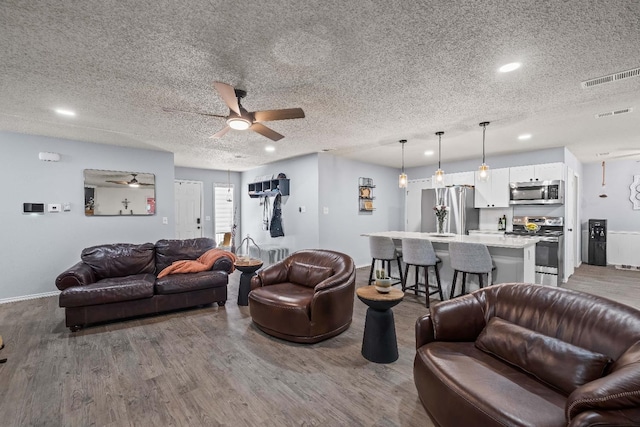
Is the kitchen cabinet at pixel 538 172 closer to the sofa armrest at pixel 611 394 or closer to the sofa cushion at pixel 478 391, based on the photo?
the sofa cushion at pixel 478 391

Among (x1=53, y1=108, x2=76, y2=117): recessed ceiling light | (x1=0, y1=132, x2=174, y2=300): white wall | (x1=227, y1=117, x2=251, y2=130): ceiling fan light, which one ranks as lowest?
(x1=0, y1=132, x2=174, y2=300): white wall

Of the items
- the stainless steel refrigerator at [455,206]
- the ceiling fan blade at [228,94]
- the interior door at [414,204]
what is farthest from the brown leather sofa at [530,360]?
the interior door at [414,204]

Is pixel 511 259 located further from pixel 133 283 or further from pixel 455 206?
pixel 133 283

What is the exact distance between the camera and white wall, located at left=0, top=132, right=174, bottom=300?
169 inches

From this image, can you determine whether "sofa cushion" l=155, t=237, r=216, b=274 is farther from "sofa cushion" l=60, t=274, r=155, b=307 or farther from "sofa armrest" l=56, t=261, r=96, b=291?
"sofa armrest" l=56, t=261, r=96, b=291

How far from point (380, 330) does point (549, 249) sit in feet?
13.7

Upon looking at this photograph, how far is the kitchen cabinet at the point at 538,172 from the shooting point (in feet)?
17.2

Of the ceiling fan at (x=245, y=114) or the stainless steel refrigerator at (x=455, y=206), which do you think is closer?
the ceiling fan at (x=245, y=114)

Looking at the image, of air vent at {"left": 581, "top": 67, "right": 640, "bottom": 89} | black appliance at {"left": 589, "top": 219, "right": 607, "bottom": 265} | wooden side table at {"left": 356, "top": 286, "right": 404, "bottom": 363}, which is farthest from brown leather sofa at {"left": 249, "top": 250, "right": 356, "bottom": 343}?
black appliance at {"left": 589, "top": 219, "right": 607, "bottom": 265}

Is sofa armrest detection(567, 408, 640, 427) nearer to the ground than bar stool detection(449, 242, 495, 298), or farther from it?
nearer to the ground

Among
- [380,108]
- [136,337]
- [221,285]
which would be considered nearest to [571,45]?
[380,108]

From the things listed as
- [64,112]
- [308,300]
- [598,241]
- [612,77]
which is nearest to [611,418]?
[308,300]

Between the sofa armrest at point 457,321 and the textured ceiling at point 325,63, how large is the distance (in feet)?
6.32

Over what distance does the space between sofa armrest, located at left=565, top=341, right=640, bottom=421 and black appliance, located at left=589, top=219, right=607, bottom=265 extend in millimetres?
7561
